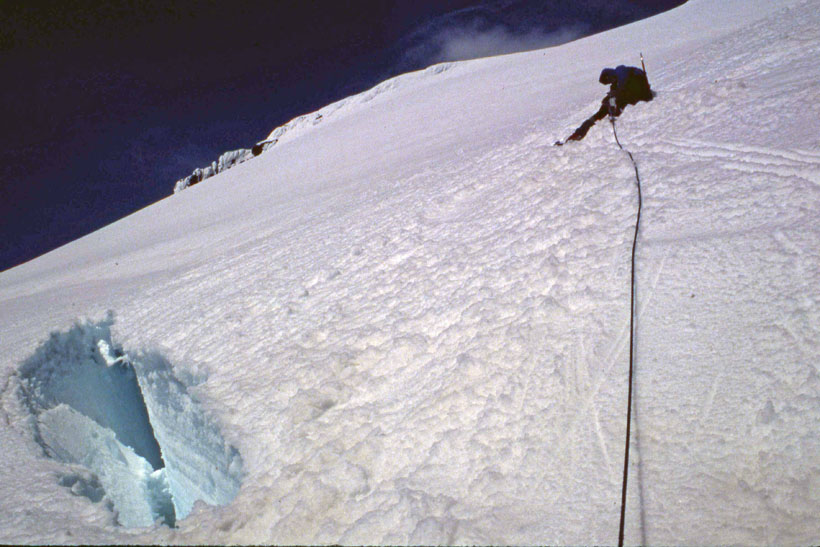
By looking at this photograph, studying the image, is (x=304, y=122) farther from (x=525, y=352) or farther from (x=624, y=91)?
(x=525, y=352)

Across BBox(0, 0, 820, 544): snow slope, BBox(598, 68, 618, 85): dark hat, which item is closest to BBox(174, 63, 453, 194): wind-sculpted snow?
BBox(598, 68, 618, 85): dark hat

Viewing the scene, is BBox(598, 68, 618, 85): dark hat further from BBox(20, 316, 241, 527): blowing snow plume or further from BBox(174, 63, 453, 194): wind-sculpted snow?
BBox(174, 63, 453, 194): wind-sculpted snow

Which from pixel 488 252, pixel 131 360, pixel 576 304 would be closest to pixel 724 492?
pixel 576 304

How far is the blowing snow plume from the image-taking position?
241 cm

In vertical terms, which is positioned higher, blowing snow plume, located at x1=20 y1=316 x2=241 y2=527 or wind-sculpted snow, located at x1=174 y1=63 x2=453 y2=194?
wind-sculpted snow, located at x1=174 y1=63 x2=453 y2=194

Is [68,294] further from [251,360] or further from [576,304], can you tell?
[576,304]

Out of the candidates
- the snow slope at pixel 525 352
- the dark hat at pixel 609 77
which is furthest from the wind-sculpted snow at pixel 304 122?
the snow slope at pixel 525 352

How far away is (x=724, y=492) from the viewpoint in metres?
1.36

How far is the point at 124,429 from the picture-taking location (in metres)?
3.93

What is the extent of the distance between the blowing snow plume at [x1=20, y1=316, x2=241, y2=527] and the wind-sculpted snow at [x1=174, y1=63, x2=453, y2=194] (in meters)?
18.7

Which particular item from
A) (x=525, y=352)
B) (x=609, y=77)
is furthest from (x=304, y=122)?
(x=525, y=352)

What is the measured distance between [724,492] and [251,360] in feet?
6.81

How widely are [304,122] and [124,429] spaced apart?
4060 centimetres

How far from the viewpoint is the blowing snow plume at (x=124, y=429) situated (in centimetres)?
241
